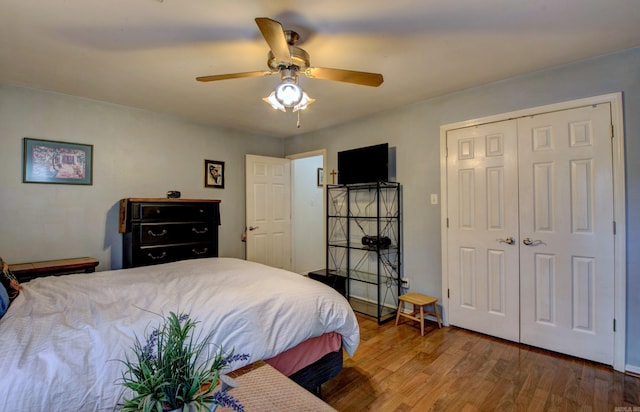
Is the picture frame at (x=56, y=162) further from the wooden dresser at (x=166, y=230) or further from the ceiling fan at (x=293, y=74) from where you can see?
the ceiling fan at (x=293, y=74)

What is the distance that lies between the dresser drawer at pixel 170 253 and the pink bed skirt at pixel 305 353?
2.10 metres

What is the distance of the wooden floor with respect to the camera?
1871 mm

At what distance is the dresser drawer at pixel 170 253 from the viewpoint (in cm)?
301

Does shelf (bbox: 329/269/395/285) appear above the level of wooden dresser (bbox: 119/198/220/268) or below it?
below

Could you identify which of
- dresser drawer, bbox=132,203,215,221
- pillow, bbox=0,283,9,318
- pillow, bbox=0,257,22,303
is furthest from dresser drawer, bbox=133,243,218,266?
pillow, bbox=0,283,9,318

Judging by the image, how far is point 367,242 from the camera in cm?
348

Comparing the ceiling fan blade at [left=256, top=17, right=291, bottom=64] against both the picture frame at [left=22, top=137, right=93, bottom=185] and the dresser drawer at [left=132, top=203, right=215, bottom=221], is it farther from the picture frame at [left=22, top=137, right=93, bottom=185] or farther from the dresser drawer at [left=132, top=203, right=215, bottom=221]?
the picture frame at [left=22, top=137, right=93, bottom=185]

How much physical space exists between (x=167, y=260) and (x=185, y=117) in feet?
5.94

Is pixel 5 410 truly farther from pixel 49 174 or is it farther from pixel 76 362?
pixel 49 174

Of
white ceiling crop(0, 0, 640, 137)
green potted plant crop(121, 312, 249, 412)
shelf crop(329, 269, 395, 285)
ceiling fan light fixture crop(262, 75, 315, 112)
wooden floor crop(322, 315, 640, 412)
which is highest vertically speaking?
white ceiling crop(0, 0, 640, 137)

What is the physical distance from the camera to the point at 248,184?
4.35 meters

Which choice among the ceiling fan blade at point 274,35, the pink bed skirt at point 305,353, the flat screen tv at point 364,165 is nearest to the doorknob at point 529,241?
the flat screen tv at point 364,165

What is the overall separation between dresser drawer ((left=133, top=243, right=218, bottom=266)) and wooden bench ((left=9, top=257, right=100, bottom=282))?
393 mm

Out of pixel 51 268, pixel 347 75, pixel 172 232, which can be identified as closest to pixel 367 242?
pixel 347 75
